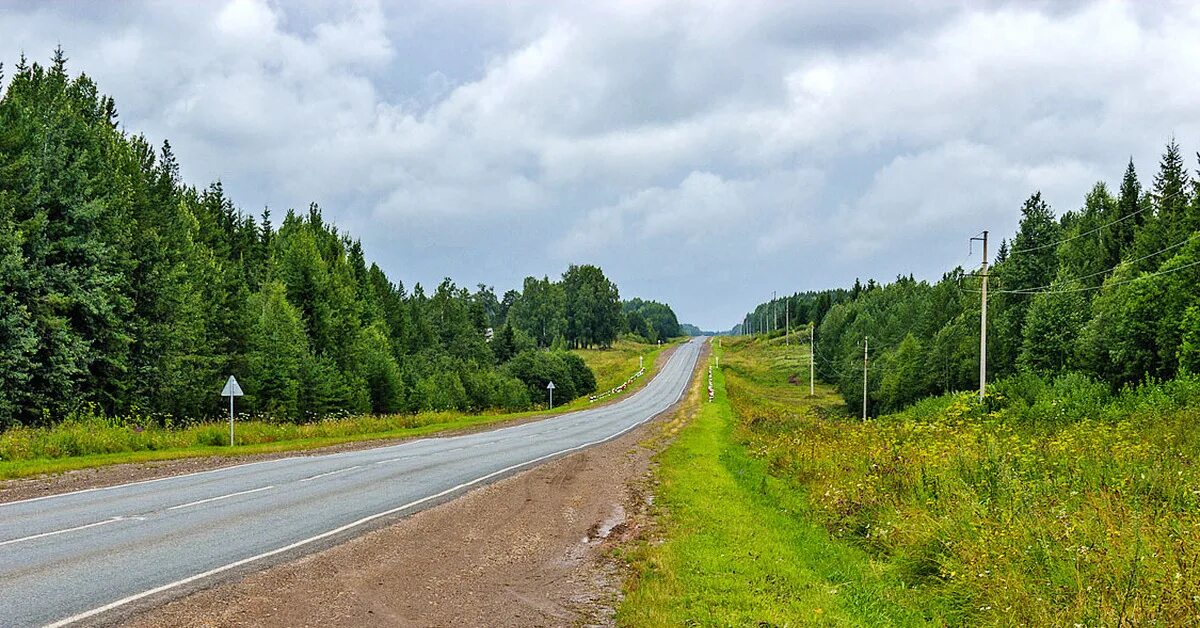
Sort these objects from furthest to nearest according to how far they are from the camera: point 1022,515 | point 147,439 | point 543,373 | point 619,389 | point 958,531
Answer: point 619,389 < point 543,373 < point 147,439 < point 958,531 < point 1022,515

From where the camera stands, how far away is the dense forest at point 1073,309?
42.1m

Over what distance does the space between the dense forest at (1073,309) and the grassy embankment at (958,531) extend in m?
27.3

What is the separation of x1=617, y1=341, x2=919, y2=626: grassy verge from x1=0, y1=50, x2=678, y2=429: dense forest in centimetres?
2088

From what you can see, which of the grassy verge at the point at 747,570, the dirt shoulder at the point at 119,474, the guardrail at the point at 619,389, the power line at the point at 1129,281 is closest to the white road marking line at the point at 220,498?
the dirt shoulder at the point at 119,474

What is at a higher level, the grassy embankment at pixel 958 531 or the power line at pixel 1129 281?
the power line at pixel 1129 281

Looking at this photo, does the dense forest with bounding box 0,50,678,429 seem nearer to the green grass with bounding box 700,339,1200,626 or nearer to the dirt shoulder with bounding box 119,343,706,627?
the dirt shoulder with bounding box 119,343,706,627

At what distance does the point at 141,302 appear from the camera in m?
30.2

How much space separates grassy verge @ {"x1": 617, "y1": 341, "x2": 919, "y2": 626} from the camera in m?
7.57

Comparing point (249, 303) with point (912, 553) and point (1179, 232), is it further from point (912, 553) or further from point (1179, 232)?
point (1179, 232)

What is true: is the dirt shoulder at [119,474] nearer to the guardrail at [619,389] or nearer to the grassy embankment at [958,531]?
the grassy embankment at [958,531]

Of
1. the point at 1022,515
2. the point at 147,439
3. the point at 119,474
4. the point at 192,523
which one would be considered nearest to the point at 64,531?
the point at 192,523

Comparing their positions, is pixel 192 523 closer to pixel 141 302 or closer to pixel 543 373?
pixel 141 302

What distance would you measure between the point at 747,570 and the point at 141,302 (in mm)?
29366

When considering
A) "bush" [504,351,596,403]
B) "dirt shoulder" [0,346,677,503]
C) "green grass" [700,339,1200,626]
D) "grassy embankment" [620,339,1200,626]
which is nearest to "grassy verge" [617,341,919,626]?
"grassy embankment" [620,339,1200,626]
